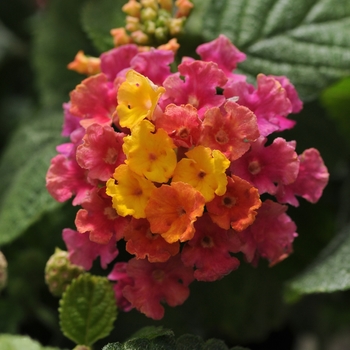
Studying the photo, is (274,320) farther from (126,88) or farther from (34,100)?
(34,100)

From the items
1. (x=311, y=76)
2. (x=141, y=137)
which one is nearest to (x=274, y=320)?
(x=311, y=76)

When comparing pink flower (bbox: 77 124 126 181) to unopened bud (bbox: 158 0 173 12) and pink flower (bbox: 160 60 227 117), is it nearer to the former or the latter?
pink flower (bbox: 160 60 227 117)

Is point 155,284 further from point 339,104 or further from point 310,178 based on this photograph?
point 339,104

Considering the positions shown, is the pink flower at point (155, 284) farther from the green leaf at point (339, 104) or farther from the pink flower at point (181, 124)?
the green leaf at point (339, 104)

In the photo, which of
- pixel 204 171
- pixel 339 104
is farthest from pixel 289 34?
pixel 204 171

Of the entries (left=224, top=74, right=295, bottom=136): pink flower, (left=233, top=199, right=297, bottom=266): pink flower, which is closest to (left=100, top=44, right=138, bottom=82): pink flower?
(left=224, top=74, right=295, bottom=136): pink flower

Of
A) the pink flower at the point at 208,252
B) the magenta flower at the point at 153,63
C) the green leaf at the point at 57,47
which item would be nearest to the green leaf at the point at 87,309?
the pink flower at the point at 208,252
